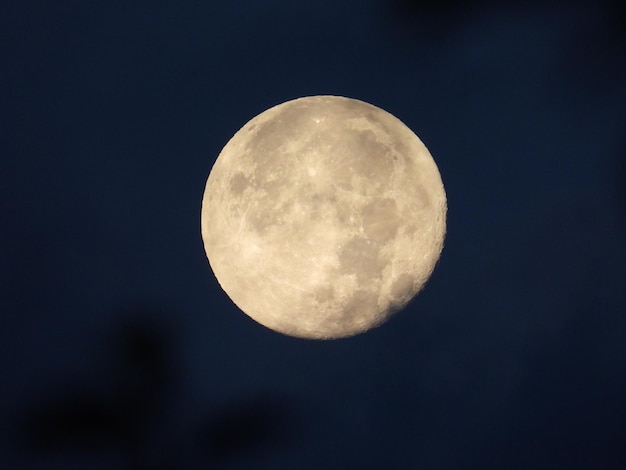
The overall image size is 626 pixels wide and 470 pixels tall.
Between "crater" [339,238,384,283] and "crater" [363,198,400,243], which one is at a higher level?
"crater" [363,198,400,243]

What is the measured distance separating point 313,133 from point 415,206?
151 cm

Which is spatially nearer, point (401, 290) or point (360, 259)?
point (360, 259)

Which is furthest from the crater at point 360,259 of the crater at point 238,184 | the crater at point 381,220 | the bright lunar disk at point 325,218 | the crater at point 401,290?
the crater at point 238,184

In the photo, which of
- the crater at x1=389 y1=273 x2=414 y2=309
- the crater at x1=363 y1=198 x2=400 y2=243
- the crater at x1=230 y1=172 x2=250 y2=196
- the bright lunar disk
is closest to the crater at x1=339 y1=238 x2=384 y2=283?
the bright lunar disk

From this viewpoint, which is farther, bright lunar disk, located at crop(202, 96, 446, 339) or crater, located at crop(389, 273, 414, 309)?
crater, located at crop(389, 273, 414, 309)

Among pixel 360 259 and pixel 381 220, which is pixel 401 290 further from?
pixel 381 220

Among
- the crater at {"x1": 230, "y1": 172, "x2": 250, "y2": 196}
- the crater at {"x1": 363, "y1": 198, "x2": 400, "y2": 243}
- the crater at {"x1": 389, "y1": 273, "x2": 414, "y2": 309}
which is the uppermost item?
the crater at {"x1": 230, "y1": 172, "x2": 250, "y2": 196}

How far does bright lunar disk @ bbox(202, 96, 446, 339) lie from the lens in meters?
5.99

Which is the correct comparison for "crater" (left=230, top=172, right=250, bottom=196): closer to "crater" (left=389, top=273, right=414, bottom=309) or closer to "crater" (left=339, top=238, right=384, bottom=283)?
"crater" (left=339, top=238, right=384, bottom=283)

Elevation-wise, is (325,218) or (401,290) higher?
(325,218)

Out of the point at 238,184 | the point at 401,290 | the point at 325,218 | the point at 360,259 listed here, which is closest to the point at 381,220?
the point at 360,259

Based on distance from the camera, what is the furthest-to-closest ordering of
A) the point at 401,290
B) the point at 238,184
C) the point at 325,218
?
the point at 401,290 → the point at 238,184 → the point at 325,218

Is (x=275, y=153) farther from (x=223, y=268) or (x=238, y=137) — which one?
(x=223, y=268)

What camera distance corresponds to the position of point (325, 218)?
19.5ft
